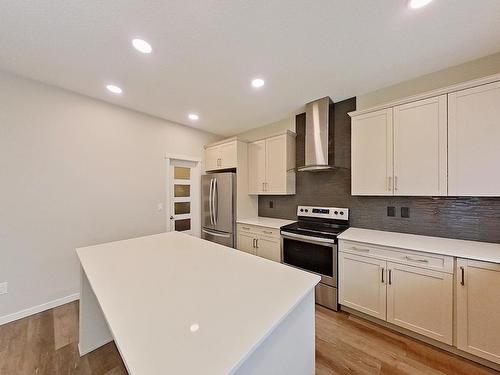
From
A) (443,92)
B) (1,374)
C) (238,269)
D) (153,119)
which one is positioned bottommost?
(1,374)

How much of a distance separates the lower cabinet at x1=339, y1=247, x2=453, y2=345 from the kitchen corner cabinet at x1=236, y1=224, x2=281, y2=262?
890 millimetres

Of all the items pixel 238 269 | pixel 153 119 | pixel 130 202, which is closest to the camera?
pixel 238 269

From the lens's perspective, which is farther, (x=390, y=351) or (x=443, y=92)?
(x=443, y=92)

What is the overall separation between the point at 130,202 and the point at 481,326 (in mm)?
3981

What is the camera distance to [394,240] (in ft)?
6.50

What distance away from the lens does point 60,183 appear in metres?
2.38

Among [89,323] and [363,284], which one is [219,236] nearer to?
[89,323]

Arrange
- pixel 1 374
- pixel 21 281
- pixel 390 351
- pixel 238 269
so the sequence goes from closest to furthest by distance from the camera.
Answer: pixel 238 269 < pixel 1 374 < pixel 390 351 < pixel 21 281

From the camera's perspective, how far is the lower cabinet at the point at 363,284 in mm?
1950

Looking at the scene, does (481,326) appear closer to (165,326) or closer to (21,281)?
(165,326)

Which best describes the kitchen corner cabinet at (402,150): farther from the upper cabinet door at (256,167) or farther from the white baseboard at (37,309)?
the white baseboard at (37,309)

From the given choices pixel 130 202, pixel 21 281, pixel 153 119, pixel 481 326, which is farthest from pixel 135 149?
pixel 481 326

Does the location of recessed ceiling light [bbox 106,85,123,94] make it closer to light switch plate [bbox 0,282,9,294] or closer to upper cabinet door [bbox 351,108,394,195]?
light switch plate [bbox 0,282,9,294]

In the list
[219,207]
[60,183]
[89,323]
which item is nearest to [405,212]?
[219,207]
